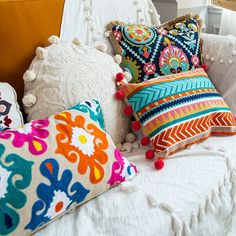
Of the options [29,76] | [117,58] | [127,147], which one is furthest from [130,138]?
[29,76]

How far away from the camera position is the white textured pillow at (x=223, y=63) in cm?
127

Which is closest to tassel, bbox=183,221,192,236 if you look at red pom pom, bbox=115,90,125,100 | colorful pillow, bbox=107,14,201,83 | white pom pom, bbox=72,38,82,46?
red pom pom, bbox=115,90,125,100

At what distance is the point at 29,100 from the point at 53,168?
0.96 feet

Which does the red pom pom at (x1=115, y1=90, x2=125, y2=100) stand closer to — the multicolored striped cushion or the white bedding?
the multicolored striped cushion

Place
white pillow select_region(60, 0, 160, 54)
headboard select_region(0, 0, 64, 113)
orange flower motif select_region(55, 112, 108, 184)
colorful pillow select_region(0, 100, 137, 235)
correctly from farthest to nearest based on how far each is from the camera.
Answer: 1. white pillow select_region(60, 0, 160, 54)
2. headboard select_region(0, 0, 64, 113)
3. orange flower motif select_region(55, 112, 108, 184)
4. colorful pillow select_region(0, 100, 137, 235)

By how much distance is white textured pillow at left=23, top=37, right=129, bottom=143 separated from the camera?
0.99 m

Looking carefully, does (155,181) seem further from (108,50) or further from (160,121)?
(108,50)

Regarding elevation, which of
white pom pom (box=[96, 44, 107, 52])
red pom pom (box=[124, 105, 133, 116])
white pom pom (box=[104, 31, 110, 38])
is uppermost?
white pom pom (box=[104, 31, 110, 38])

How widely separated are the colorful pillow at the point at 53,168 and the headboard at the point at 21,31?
0.77 feet

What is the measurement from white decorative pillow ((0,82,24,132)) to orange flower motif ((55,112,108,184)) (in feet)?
0.39

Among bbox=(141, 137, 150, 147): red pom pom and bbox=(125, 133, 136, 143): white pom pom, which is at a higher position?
bbox=(141, 137, 150, 147): red pom pom

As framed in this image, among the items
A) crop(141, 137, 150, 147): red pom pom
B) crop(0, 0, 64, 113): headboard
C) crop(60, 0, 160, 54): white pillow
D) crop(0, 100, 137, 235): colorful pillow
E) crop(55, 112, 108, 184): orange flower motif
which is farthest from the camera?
crop(60, 0, 160, 54): white pillow

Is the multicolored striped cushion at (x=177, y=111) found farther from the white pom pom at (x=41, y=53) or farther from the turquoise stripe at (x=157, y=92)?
the white pom pom at (x=41, y=53)

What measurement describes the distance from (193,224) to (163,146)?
9.8 inches
